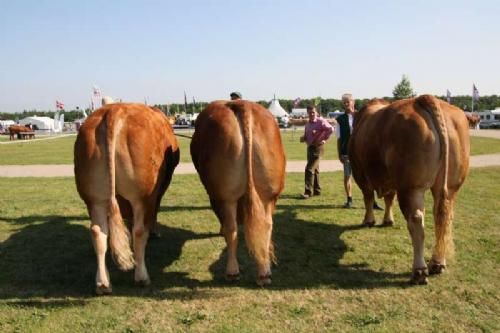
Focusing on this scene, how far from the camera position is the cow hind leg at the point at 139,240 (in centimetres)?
460

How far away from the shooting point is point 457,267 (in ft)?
16.4

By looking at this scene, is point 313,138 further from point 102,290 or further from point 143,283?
point 102,290

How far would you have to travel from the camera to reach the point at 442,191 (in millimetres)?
4453

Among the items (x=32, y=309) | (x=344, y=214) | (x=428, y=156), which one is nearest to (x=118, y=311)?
(x=32, y=309)

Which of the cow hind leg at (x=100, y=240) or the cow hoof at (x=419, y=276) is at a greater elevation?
the cow hind leg at (x=100, y=240)

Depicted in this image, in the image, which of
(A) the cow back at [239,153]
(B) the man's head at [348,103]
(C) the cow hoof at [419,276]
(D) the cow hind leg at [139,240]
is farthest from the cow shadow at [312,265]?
(B) the man's head at [348,103]

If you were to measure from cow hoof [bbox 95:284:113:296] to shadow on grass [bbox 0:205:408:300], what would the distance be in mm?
120

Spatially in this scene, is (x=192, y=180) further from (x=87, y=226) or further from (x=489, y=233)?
(x=489, y=233)

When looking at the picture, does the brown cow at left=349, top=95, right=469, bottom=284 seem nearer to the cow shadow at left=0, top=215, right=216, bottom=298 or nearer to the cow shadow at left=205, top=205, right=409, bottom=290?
the cow shadow at left=205, top=205, right=409, bottom=290

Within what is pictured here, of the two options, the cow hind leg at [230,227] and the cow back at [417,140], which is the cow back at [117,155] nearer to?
the cow hind leg at [230,227]

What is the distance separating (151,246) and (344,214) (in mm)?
3526

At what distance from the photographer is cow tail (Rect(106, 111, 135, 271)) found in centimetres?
425

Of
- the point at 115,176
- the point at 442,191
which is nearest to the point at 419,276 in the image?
the point at 442,191

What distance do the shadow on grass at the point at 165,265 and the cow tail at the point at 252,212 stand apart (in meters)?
0.46
